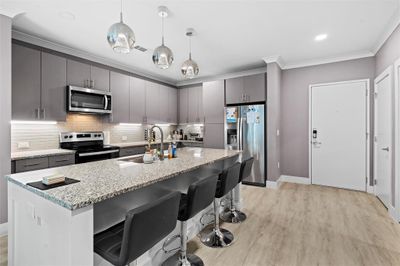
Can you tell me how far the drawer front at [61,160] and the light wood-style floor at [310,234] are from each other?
0.99m

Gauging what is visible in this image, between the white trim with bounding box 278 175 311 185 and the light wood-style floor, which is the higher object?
the white trim with bounding box 278 175 311 185

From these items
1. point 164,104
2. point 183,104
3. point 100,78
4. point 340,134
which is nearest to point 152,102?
point 164,104

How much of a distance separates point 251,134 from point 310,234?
229 cm

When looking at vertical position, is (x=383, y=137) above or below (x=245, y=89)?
below

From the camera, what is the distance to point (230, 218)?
2.73 meters

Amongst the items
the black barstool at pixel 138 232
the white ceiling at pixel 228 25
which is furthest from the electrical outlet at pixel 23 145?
the black barstool at pixel 138 232

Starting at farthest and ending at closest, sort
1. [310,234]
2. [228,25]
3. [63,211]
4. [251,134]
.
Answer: [251,134], [228,25], [310,234], [63,211]

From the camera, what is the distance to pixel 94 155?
3.33 m

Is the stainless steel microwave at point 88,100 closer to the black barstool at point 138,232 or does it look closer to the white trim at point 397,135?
the black barstool at point 138,232

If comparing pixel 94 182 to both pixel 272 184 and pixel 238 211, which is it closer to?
pixel 238 211

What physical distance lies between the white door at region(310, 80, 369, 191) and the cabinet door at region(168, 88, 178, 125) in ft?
11.5

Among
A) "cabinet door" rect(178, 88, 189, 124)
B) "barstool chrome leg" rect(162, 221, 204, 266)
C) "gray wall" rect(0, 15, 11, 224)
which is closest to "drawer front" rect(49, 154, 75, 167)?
"gray wall" rect(0, 15, 11, 224)

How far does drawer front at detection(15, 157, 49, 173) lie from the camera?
2.50 meters

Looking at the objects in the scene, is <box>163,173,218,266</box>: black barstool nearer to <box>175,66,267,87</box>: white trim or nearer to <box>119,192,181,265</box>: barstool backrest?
<box>119,192,181,265</box>: barstool backrest
